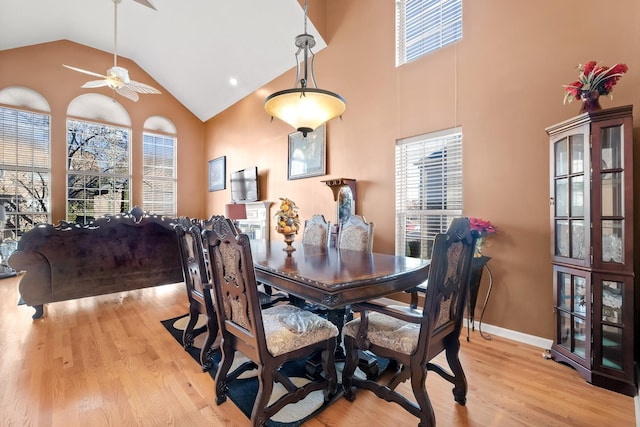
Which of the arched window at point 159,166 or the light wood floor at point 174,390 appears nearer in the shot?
the light wood floor at point 174,390

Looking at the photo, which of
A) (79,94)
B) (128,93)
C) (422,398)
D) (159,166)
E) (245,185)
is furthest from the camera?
(159,166)

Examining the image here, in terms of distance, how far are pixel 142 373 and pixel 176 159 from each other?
6.59m

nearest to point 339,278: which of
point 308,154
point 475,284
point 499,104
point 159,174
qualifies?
point 475,284

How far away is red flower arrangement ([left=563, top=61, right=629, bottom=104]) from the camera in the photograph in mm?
1989

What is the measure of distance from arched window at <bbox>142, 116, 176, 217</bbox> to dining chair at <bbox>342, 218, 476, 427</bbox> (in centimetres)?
719

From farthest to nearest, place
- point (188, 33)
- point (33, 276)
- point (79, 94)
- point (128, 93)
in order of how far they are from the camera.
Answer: point (79, 94) < point (188, 33) < point (128, 93) < point (33, 276)

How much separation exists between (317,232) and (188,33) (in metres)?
4.80

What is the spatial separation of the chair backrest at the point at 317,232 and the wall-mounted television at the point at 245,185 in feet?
9.32

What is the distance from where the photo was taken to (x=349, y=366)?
1.81m

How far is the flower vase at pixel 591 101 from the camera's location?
2.07 meters

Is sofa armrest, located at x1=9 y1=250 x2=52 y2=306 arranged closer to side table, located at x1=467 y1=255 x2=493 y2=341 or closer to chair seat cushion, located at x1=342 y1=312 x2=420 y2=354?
chair seat cushion, located at x1=342 y1=312 x2=420 y2=354

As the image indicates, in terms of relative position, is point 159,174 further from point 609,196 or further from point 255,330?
point 609,196

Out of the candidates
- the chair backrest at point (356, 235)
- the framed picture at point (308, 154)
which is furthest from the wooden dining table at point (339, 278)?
the framed picture at point (308, 154)

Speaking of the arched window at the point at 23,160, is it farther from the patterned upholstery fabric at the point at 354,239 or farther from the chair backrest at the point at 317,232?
the patterned upholstery fabric at the point at 354,239
